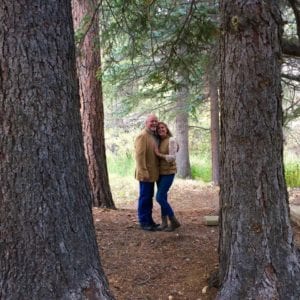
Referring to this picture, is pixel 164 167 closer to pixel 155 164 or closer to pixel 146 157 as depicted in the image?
pixel 155 164

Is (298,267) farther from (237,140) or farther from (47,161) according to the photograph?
(47,161)

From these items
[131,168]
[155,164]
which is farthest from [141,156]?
[131,168]

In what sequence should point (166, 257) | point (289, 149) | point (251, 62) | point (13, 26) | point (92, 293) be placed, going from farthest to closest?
point (289, 149) < point (166, 257) < point (251, 62) < point (92, 293) < point (13, 26)

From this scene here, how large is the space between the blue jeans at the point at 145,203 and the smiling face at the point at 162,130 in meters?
0.70

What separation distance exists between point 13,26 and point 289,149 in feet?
68.6

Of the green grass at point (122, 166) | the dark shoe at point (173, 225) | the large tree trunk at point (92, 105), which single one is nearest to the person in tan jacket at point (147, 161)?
the dark shoe at point (173, 225)

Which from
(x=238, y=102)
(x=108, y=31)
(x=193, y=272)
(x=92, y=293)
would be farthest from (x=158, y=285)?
(x=108, y=31)

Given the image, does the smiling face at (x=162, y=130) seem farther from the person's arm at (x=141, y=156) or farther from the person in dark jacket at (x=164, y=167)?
the person's arm at (x=141, y=156)

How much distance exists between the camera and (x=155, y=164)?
633 centimetres

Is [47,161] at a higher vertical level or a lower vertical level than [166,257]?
higher

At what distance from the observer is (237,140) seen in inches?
148

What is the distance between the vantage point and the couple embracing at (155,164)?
20.4 feet

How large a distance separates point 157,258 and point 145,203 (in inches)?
53.8

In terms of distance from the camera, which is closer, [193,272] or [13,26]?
[13,26]
